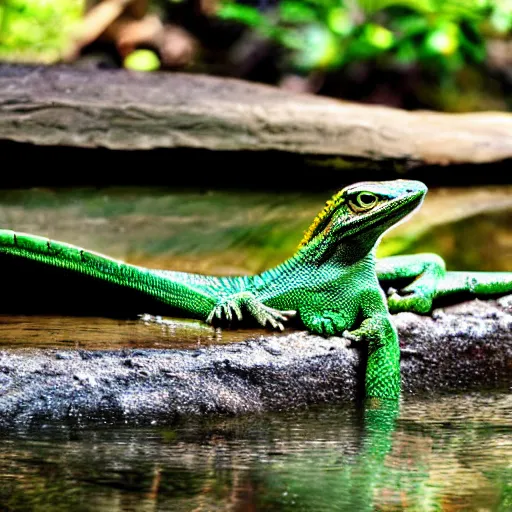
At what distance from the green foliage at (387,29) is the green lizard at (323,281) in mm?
8254

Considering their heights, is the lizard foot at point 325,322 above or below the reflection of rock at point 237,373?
above

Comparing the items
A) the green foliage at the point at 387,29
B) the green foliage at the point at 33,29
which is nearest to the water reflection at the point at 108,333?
the green foliage at the point at 387,29

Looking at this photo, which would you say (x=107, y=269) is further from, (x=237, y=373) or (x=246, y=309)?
(x=237, y=373)

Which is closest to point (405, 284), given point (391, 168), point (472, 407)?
point (472, 407)

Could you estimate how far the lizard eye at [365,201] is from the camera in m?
4.00

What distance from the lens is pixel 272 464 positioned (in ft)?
9.13

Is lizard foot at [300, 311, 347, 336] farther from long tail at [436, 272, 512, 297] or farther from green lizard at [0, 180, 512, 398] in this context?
long tail at [436, 272, 512, 297]

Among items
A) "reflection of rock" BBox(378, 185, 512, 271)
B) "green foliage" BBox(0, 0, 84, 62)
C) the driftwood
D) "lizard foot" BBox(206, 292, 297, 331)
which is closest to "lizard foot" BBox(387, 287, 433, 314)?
"lizard foot" BBox(206, 292, 297, 331)

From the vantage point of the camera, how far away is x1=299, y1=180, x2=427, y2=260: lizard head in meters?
3.98

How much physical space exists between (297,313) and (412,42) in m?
8.75

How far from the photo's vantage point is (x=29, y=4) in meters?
12.6

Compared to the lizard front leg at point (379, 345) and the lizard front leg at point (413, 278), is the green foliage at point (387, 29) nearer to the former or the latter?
the lizard front leg at point (413, 278)

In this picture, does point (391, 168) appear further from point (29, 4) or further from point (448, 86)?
point (29, 4)

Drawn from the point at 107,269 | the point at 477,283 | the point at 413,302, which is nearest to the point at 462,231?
the point at 477,283
